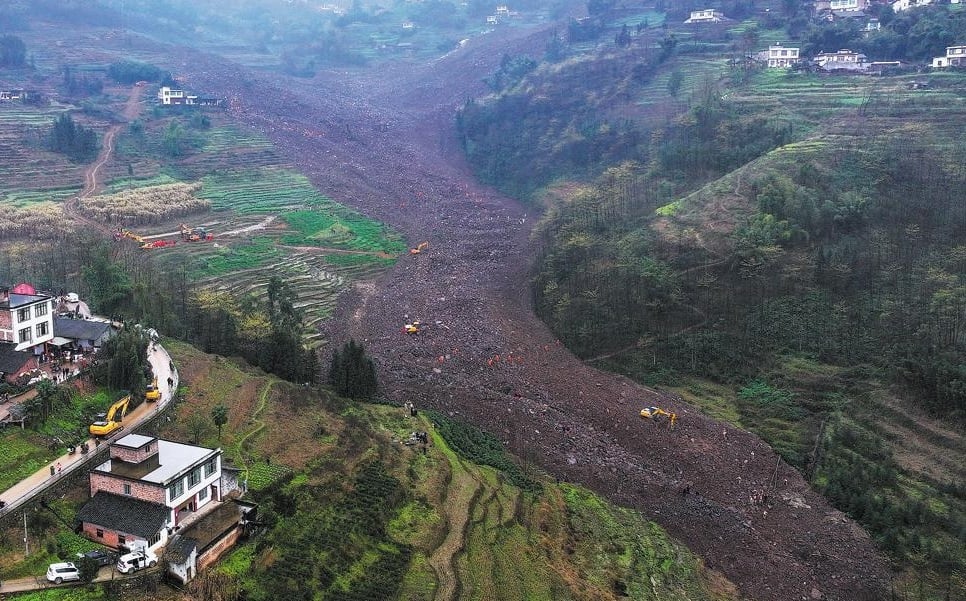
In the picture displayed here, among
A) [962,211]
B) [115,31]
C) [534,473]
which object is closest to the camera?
[534,473]

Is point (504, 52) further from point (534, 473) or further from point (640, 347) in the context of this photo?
point (534, 473)

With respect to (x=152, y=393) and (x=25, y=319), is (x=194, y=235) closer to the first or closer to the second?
(x=25, y=319)

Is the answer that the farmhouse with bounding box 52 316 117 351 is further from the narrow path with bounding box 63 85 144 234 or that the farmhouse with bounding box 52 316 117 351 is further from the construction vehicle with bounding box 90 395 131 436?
the narrow path with bounding box 63 85 144 234

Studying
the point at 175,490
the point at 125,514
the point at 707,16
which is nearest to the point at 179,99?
the point at 707,16

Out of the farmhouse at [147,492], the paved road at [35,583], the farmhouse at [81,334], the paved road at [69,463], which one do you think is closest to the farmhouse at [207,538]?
→ the farmhouse at [147,492]

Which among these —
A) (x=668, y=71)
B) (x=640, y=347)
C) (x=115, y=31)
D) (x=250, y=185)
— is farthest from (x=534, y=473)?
(x=115, y=31)

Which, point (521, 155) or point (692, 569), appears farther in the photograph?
point (521, 155)

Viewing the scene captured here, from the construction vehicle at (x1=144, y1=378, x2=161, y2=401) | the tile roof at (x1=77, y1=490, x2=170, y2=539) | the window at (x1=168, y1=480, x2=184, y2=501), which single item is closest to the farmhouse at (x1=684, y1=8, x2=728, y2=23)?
the construction vehicle at (x1=144, y1=378, x2=161, y2=401)
